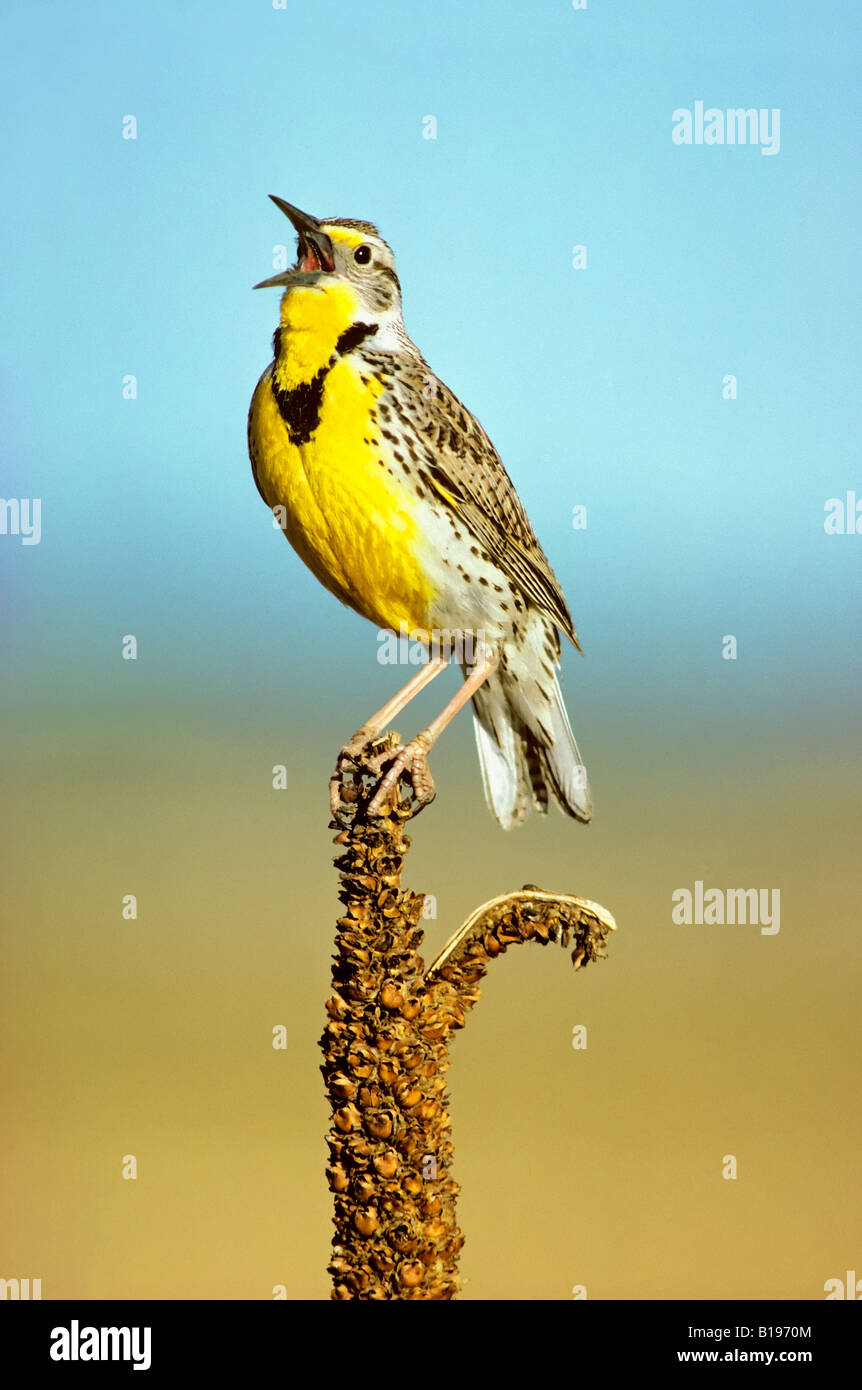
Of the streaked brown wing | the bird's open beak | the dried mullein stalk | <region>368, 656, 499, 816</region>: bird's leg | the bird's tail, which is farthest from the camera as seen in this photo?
the bird's tail

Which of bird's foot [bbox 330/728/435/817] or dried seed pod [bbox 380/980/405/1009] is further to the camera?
bird's foot [bbox 330/728/435/817]

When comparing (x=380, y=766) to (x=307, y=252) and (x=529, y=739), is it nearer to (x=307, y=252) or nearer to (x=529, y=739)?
(x=529, y=739)

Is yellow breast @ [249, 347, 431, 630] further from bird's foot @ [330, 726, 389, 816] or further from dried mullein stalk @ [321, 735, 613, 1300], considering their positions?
dried mullein stalk @ [321, 735, 613, 1300]

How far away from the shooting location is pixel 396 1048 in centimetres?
174

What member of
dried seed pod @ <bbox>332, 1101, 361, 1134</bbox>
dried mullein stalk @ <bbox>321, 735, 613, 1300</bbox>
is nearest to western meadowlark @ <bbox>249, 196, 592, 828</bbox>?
dried mullein stalk @ <bbox>321, 735, 613, 1300</bbox>

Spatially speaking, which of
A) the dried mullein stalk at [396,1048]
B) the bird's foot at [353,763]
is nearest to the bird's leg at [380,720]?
the bird's foot at [353,763]

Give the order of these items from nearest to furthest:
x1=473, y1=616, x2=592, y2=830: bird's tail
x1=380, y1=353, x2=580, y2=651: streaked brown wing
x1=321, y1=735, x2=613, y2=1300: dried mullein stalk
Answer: x1=321, y1=735, x2=613, y2=1300: dried mullein stalk → x1=380, y1=353, x2=580, y2=651: streaked brown wing → x1=473, y1=616, x2=592, y2=830: bird's tail

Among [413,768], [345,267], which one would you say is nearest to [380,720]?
[413,768]

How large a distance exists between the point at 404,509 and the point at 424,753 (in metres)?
0.56

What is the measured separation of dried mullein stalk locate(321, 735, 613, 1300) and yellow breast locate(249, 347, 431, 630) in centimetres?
89

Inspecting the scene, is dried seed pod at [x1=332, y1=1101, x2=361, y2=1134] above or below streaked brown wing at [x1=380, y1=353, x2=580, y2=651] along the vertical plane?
below

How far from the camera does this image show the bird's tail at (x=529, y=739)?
114 inches

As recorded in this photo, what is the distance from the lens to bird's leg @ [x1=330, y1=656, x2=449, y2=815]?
246 cm

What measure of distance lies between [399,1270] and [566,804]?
1382 mm
